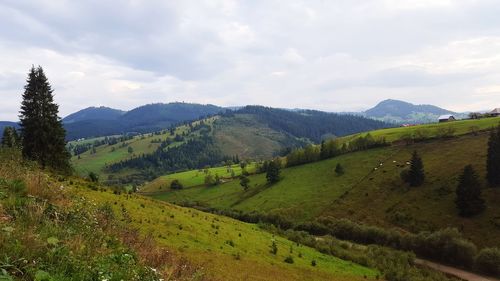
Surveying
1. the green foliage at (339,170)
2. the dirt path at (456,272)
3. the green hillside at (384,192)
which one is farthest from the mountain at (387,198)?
the dirt path at (456,272)

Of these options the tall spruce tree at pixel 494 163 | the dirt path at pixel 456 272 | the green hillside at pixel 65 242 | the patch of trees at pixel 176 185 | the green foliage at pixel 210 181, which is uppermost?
the green hillside at pixel 65 242

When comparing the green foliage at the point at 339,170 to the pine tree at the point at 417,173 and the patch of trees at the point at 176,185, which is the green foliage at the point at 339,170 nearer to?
the pine tree at the point at 417,173

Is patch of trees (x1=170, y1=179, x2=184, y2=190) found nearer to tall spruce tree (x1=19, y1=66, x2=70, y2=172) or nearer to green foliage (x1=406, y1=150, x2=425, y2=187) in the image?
green foliage (x1=406, y1=150, x2=425, y2=187)

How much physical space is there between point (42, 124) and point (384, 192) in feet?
321

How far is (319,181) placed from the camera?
140500 mm

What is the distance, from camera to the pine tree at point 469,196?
97.6 meters

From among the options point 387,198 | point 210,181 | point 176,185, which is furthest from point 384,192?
point 176,185

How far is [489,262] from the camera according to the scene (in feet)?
235

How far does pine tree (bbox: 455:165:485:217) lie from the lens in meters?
97.6

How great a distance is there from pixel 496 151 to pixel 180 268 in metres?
120

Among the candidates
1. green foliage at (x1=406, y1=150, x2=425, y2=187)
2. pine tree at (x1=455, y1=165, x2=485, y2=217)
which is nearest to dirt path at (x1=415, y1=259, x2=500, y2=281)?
pine tree at (x1=455, y1=165, x2=485, y2=217)

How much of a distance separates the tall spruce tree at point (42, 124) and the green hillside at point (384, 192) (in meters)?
70.4

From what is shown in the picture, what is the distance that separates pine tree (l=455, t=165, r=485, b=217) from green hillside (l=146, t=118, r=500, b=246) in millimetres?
2536

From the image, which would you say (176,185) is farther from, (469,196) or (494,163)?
(494,163)
